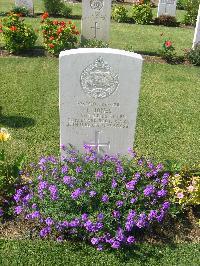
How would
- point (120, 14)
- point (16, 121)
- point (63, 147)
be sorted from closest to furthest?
point (63, 147), point (16, 121), point (120, 14)

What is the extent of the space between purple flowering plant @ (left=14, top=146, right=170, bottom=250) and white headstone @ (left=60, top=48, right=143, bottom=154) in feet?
1.12

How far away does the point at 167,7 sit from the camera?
54.4 ft

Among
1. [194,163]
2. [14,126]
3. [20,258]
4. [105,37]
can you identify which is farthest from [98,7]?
[20,258]

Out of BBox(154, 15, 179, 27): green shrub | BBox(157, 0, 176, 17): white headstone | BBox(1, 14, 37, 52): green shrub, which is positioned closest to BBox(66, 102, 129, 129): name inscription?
BBox(1, 14, 37, 52): green shrub

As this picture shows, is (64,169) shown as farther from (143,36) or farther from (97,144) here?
(143,36)

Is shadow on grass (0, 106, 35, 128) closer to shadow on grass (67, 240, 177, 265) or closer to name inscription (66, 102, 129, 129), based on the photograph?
name inscription (66, 102, 129, 129)

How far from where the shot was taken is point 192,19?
54.0 feet

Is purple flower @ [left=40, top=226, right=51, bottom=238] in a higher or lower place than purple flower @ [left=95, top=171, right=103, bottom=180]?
lower

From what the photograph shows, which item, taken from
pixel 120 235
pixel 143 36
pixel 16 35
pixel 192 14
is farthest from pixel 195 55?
pixel 120 235

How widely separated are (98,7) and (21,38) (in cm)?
236

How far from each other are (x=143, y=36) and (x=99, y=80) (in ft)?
32.2

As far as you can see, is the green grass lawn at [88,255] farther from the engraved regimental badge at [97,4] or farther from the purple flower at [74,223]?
the engraved regimental badge at [97,4]

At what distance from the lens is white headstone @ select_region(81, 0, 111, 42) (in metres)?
11.1

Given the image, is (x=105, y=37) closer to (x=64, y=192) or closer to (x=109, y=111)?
(x=109, y=111)
